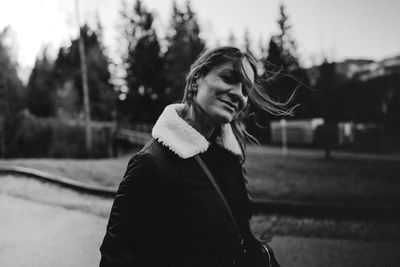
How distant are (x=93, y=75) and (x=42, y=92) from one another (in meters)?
10.8

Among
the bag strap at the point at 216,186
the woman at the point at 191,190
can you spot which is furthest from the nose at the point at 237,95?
the bag strap at the point at 216,186

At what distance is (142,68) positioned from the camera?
42531mm

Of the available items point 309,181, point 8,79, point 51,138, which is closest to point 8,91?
point 8,79

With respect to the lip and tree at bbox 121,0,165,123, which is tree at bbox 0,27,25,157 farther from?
the lip

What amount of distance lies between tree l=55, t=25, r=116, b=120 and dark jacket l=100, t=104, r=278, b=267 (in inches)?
1786

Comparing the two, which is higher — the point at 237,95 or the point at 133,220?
the point at 237,95

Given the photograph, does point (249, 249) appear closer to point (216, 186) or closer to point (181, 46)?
point (216, 186)

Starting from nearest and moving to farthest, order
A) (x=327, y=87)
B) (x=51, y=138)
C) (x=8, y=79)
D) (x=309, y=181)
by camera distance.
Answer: (x=309, y=181) < (x=327, y=87) < (x=51, y=138) < (x=8, y=79)

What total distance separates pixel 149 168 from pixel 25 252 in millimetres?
3666

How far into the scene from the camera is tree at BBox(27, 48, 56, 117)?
50.1 m

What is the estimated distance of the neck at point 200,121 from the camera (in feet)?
6.30

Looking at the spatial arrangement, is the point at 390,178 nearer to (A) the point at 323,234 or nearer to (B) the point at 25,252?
(A) the point at 323,234

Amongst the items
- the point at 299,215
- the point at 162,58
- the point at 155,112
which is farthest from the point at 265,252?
the point at 162,58

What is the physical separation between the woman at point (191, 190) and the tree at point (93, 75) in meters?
45.2
